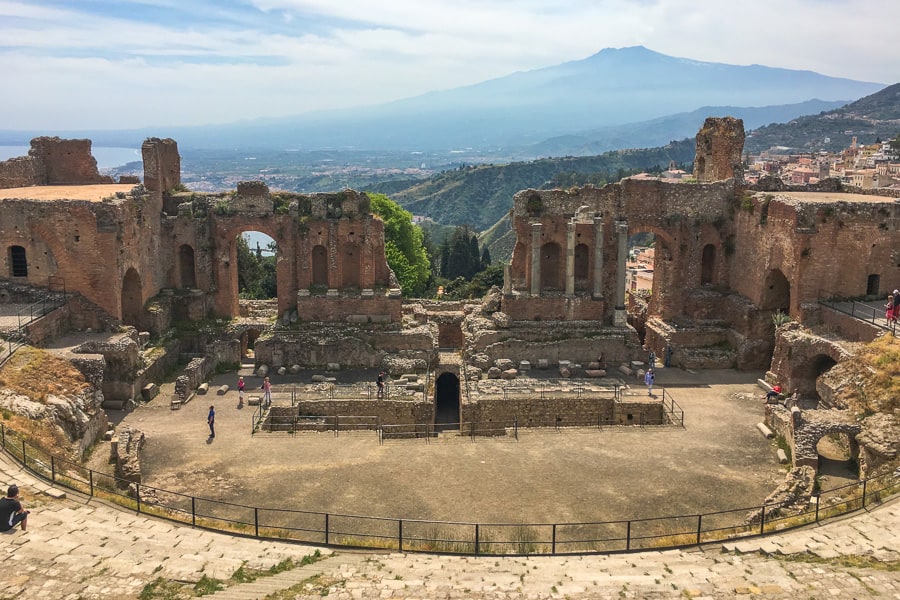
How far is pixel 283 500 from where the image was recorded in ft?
64.8

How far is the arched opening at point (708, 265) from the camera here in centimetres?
3384

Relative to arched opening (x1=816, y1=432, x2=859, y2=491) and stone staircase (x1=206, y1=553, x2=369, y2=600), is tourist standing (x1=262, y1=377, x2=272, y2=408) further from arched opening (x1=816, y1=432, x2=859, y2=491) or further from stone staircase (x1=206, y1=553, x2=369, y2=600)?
arched opening (x1=816, y1=432, x2=859, y2=491)

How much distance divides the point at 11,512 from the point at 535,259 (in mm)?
21726

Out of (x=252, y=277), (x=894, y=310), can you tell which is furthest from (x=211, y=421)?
(x=252, y=277)

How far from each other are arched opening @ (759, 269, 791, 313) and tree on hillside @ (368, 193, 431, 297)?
22790mm

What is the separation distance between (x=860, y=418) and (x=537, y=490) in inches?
399

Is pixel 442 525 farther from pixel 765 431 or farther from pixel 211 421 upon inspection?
pixel 765 431

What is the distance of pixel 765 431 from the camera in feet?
80.2

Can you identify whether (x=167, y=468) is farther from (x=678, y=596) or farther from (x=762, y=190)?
(x=762, y=190)

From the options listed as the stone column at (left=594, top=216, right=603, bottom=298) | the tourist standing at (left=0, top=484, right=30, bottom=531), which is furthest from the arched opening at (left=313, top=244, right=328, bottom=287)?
the tourist standing at (left=0, top=484, right=30, bottom=531)

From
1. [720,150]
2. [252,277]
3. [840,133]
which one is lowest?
[252,277]

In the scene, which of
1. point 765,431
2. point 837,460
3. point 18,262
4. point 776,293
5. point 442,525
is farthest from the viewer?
point 776,293

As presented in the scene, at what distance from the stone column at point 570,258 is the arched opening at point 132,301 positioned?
17.8 m

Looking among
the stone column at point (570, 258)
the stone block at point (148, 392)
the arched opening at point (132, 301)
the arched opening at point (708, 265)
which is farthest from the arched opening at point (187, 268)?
the arched opening at point (708, 265)
